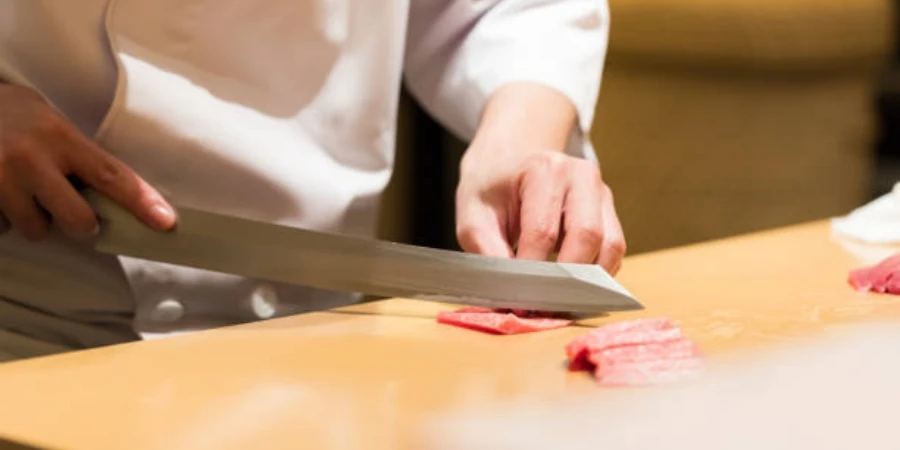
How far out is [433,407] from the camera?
555mm

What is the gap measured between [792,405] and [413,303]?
0.27m

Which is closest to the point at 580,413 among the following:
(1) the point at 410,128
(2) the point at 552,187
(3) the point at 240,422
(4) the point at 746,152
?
(3) the point at 240,422

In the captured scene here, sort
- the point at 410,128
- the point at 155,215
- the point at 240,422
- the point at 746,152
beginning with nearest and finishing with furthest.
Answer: the point at 240,422
the point at 155,215
the point at 410,128
the point at 746,152

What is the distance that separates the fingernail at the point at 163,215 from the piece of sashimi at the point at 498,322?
0.16 meters

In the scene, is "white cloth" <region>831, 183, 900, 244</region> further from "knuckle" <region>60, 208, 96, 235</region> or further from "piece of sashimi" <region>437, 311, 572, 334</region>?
"knuckle" <region>60, 208, 96, 235</region>

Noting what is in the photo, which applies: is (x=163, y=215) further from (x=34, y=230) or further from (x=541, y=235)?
(x=541, y=235)

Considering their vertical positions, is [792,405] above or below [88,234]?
below

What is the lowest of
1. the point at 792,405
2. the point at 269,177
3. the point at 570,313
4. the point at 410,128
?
the point at 792,405

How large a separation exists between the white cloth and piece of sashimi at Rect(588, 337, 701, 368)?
400mm

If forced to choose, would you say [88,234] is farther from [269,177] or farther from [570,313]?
[570,313]

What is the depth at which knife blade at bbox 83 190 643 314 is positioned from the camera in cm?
71

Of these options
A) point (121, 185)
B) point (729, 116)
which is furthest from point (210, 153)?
point (729, 116)

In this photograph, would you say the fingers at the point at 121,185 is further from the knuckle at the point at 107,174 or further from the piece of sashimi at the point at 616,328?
the piece of sashimi at the point at 616,328

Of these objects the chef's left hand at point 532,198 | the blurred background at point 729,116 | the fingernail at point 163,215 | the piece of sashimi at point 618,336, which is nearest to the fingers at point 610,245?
the chef's left hand at point 532,198
